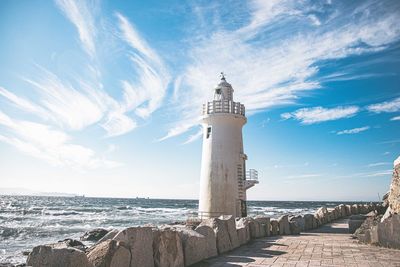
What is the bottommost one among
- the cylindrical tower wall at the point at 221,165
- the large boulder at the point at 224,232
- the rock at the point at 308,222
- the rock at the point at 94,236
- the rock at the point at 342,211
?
the rock at the point at 94,236

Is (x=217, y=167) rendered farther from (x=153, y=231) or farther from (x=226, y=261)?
(x=153, y=231)

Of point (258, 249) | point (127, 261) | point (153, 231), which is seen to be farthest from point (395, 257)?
point (127, 261)

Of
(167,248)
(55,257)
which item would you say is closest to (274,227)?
(167,248)

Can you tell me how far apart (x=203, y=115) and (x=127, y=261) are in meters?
12.2

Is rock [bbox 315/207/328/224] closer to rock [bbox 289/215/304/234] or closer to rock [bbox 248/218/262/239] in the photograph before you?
rock [bbox 289/215/304/234]

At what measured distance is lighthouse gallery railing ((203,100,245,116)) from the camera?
16062mm

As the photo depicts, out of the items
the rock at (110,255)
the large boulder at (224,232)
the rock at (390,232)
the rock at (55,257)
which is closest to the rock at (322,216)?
the rock at (390,232)

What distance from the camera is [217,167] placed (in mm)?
15602

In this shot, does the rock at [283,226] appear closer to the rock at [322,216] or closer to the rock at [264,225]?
the rock at [264,225]

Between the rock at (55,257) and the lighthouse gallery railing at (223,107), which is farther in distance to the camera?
the lighthouse gallery railing at (223,107)

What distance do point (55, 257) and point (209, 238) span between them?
12.0ft

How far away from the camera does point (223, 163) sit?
51.2 feet

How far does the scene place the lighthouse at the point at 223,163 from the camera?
15.4 meters

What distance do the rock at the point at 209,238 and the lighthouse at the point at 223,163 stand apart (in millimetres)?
8377
